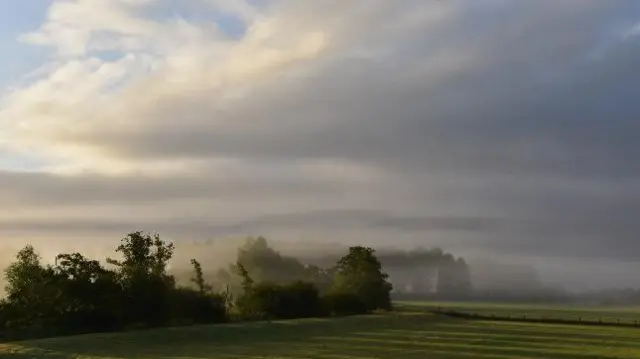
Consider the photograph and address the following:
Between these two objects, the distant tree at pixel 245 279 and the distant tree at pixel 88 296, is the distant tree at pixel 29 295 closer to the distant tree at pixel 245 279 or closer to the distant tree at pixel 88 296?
the distant tree at pixel 88 296

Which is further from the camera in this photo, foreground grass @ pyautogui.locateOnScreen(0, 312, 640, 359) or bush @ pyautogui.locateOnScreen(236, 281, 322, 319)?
bush @ pyautogui.locateOnScreen(236, 281, 322, 319)

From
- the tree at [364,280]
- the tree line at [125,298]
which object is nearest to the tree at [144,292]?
the tree line at [125,298]

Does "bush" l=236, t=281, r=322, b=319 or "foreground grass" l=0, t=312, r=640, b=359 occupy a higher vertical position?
"bush" l=236, t=281, r=322, b=319

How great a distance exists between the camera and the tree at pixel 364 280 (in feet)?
408

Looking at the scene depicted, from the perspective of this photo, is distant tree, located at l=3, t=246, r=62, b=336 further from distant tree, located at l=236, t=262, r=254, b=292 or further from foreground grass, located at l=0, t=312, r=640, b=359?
distant tree, located at l=236, t=262, r=254, b=292

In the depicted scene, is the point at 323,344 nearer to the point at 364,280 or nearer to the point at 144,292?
the point at 144,292

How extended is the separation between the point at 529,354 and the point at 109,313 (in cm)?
4257

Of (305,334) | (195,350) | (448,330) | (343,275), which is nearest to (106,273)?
(305,334)

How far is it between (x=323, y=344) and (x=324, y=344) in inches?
3.1

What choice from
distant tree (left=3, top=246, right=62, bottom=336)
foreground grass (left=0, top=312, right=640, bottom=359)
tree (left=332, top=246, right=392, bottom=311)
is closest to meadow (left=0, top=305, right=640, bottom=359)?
foreground grass (left=0, top=312, right=640, bottom=359)

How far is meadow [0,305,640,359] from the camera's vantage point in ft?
178

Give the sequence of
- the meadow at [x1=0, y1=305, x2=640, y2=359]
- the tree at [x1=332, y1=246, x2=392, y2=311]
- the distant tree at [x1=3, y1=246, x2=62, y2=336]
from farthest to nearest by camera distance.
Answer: the tree at [x1=332, y1=246, x2=392, y2=311] → the distant tree at [x1=3, y1=246, x2=62, y2=336] → the meadow at [x1=0, y1=305, x2=640, y2=359]

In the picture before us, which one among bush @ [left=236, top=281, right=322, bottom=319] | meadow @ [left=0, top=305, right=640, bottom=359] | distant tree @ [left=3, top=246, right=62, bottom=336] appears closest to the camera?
meadow @ [left=0, top=305, right=640, bottom=359]

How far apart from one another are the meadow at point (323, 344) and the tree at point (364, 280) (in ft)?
121
